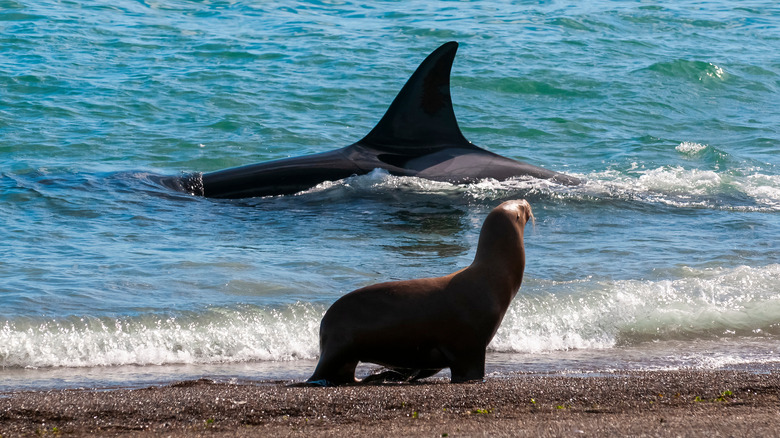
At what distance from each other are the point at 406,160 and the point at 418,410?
7.26 metres

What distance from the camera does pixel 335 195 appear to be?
10.5 metres

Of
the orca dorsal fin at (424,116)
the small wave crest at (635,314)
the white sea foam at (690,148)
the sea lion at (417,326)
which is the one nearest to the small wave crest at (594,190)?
the orca dorsal fin at (424,116)

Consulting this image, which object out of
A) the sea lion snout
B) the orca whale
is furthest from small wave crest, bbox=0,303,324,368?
the orca whale

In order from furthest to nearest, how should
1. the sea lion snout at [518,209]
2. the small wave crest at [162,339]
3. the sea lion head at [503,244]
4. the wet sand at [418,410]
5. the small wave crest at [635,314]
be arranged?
the small wave crest at [635,314] → the small wave crest at [162,339] → the sea lion snout at [518,209] → the sea lion head at [503,244] → the wet sand at [418,410]

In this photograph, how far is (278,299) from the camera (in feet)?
22.3

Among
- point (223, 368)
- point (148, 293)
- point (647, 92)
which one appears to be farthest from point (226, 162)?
point (647, 92)

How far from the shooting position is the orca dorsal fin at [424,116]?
10609mm

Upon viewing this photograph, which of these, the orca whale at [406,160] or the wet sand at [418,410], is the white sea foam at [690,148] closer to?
the orca whale at [406,160]

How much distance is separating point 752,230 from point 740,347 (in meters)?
3.74

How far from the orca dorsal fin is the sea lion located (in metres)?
5.87

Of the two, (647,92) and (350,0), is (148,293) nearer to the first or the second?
(647,92)

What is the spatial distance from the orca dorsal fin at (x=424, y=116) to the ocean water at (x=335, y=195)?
2.01 ft

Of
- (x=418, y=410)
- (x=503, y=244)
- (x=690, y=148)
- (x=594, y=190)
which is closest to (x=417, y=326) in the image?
(x=503, y=244)

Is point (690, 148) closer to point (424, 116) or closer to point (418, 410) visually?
point (424, 116)
